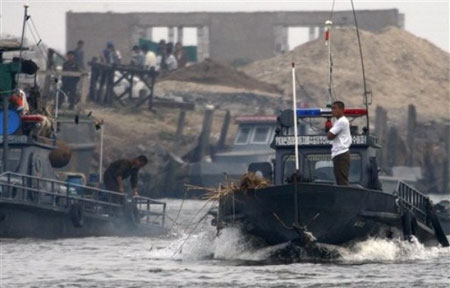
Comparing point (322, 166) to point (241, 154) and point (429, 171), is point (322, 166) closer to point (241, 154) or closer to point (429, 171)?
point (241, 154)

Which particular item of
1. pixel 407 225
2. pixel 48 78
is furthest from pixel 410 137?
pixel 407 225

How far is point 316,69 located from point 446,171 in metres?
12.7

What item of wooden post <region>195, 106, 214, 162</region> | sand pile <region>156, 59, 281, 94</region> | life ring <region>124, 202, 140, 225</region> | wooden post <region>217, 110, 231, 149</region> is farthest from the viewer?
sand pile <region>156, 59, 281, 94</region>

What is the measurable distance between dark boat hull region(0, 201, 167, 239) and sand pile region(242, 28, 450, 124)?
4096 cm

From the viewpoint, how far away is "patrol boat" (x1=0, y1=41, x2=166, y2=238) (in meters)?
40.7

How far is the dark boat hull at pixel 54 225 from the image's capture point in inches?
1588

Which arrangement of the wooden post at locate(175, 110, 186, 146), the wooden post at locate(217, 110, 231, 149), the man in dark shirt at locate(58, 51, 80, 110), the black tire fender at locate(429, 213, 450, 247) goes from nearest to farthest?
1. the black tire fender at locate(429, 213, 450, 247)
2. the man in dark shirt at locate(58, 51, 80, 110)
3. the wooden post at locate(217, 110, 231, 149)
4. the wooden post at locate(175, 110, 186, 146)

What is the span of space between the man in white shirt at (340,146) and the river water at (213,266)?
48.8 inches

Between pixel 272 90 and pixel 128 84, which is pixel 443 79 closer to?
pixel 272 90

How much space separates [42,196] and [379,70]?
172 ft

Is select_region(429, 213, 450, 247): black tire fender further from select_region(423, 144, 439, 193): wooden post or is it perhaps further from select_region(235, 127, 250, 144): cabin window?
select_region(423, 144, 439, 193): wooden post

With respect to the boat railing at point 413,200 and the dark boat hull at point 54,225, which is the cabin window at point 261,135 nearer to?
the dark boat hull at point 54,225

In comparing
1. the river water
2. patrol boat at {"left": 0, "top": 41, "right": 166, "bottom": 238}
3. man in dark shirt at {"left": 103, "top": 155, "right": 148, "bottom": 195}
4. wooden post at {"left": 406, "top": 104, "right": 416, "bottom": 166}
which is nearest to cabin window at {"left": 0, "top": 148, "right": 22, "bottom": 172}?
patrol boat at {"left": 0, "top": 41, "right": 166, "bottom": 238}

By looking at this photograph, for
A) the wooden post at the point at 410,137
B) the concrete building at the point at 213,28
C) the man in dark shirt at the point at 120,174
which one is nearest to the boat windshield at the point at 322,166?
the man in dark shirt at the point at 120,174
